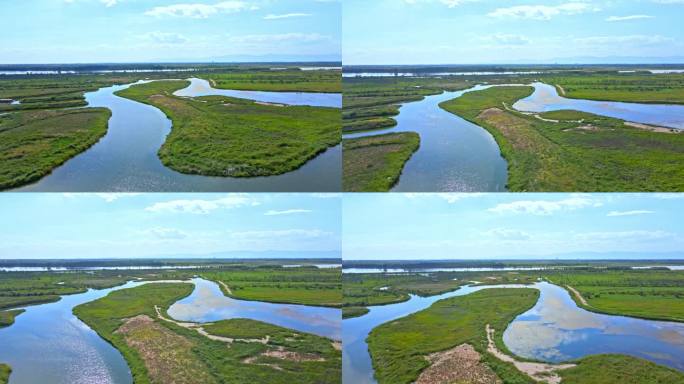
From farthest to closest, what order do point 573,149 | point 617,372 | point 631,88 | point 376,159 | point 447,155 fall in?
1. point 631,88
2. point 617,372
3. point 573,149
4. point 447,155
5. point 376,159

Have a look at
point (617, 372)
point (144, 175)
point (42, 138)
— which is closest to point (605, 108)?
point (617, 372)

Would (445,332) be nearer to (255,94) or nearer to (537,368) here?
(537,368)

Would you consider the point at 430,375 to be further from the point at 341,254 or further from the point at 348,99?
the point at 348,99

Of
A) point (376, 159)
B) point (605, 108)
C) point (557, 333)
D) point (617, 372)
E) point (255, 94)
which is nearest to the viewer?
point (376, 159)

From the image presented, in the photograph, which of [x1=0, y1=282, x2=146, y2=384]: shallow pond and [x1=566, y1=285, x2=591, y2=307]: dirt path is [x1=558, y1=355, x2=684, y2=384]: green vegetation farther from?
[x1=0, y1=282, x2=146, y2=384]: shallow pond

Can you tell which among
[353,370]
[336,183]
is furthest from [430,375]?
[336,183]

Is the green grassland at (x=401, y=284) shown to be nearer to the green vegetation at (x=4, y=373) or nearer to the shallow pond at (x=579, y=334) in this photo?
the shallow pond at (x=579, y=334)

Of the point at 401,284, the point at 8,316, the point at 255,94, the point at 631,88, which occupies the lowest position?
the point at 8,316
